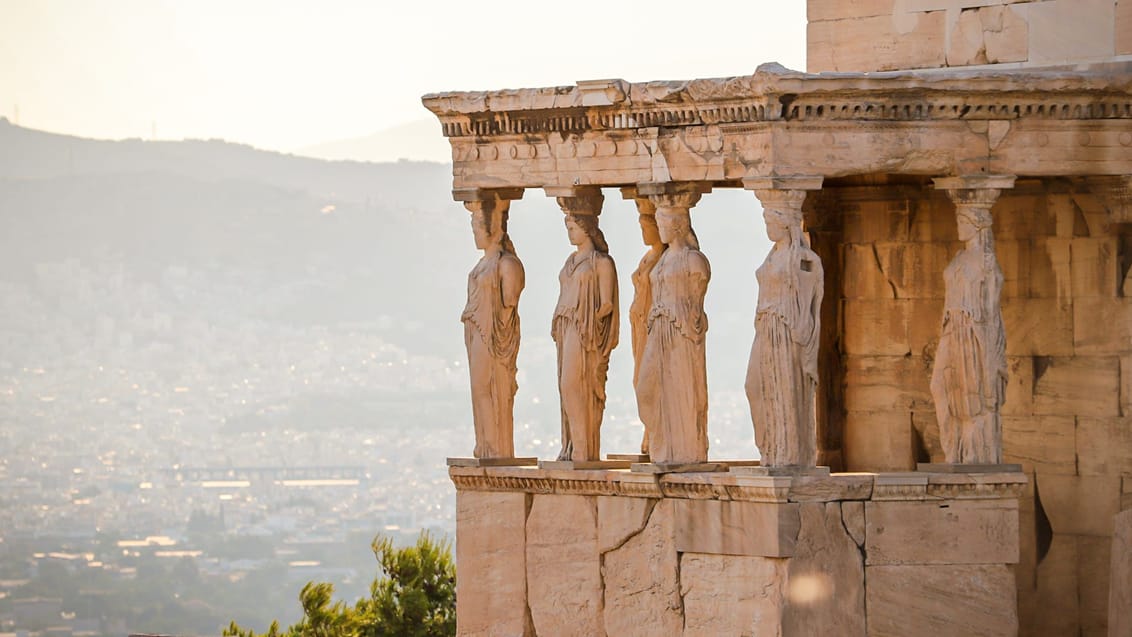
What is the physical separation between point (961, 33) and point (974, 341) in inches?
111

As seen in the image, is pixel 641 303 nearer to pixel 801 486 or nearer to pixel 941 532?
pixel 801 486

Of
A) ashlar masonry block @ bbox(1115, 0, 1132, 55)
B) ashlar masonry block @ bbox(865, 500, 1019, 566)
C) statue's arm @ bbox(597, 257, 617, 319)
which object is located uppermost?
ashlar masonry block @ bbox(1115, 0, 1132, 55)

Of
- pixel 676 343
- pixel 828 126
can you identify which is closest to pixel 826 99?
pixel 828 126

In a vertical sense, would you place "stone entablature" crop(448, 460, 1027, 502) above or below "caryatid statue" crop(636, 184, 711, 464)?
below

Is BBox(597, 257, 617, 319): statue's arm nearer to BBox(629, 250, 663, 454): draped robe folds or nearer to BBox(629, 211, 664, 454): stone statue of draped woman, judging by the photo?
BBox(629, 211, 664, 454): stone statue of draped woman

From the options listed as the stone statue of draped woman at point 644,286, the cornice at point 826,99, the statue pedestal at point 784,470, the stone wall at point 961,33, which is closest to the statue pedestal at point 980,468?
the statue pedestal at point 784,470

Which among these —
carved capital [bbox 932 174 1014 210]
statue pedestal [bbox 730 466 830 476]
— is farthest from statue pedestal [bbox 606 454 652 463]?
carved capital [bbox 932 174 1014 210]

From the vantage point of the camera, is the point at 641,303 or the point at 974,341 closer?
the point at 974,341

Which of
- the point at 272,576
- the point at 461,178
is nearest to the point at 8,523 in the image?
the point at 272,576

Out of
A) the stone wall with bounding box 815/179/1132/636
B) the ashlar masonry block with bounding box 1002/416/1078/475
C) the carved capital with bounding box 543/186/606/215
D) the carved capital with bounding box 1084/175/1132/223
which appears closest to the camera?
the carved capital with bounding box 1084/175/1132/223

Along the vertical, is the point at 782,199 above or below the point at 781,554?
above

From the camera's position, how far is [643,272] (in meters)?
23.8

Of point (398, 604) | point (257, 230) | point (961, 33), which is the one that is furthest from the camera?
point (257, 230)

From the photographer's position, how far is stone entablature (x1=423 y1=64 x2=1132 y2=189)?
2156 cm
